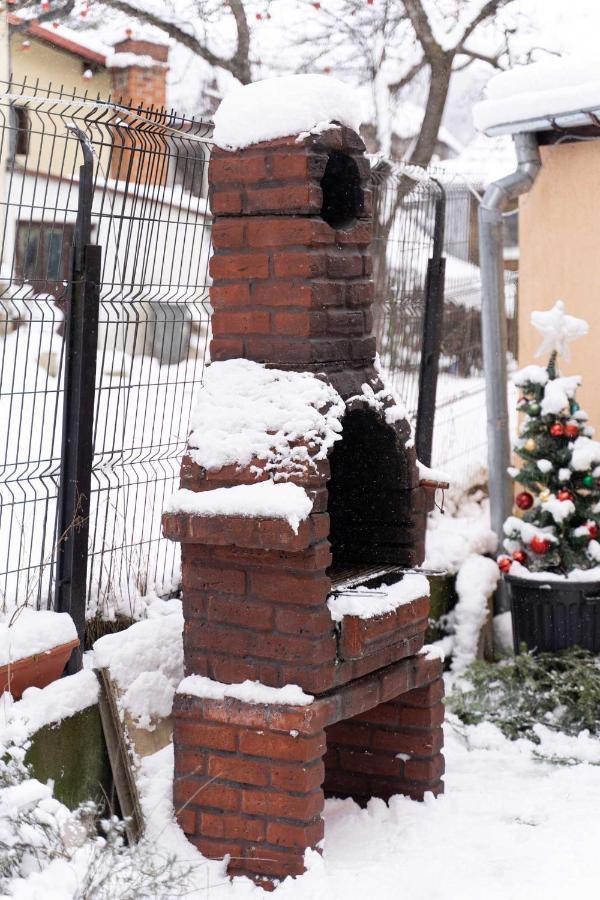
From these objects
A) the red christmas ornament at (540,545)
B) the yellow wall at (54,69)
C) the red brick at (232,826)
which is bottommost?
the red brick at (232,826)

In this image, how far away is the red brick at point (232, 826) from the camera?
3.55 metres

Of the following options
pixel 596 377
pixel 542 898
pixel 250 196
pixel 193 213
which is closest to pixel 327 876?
pixel 542 898

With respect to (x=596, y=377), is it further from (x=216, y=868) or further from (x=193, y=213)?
(x=216, y=868)

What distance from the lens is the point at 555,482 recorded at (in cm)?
607

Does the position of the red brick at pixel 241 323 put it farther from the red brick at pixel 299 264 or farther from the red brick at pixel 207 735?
the red brick at pixel 207 735

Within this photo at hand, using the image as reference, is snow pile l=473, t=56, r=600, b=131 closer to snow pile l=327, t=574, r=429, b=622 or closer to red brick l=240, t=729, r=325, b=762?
snow pile l=327, t=574, r=429, b=622

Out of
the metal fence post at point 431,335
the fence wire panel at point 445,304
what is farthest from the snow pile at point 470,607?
the fence wire panel at point 445,304

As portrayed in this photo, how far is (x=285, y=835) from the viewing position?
349cm

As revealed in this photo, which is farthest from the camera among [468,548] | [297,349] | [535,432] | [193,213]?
[468,548]

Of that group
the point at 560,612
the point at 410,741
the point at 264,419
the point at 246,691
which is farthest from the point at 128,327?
the point at 560,612

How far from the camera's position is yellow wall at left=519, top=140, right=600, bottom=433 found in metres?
6.81

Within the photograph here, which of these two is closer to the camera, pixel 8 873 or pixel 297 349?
pixel 8 873

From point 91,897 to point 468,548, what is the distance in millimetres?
4053

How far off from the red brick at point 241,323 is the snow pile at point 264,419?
112 millimetres
